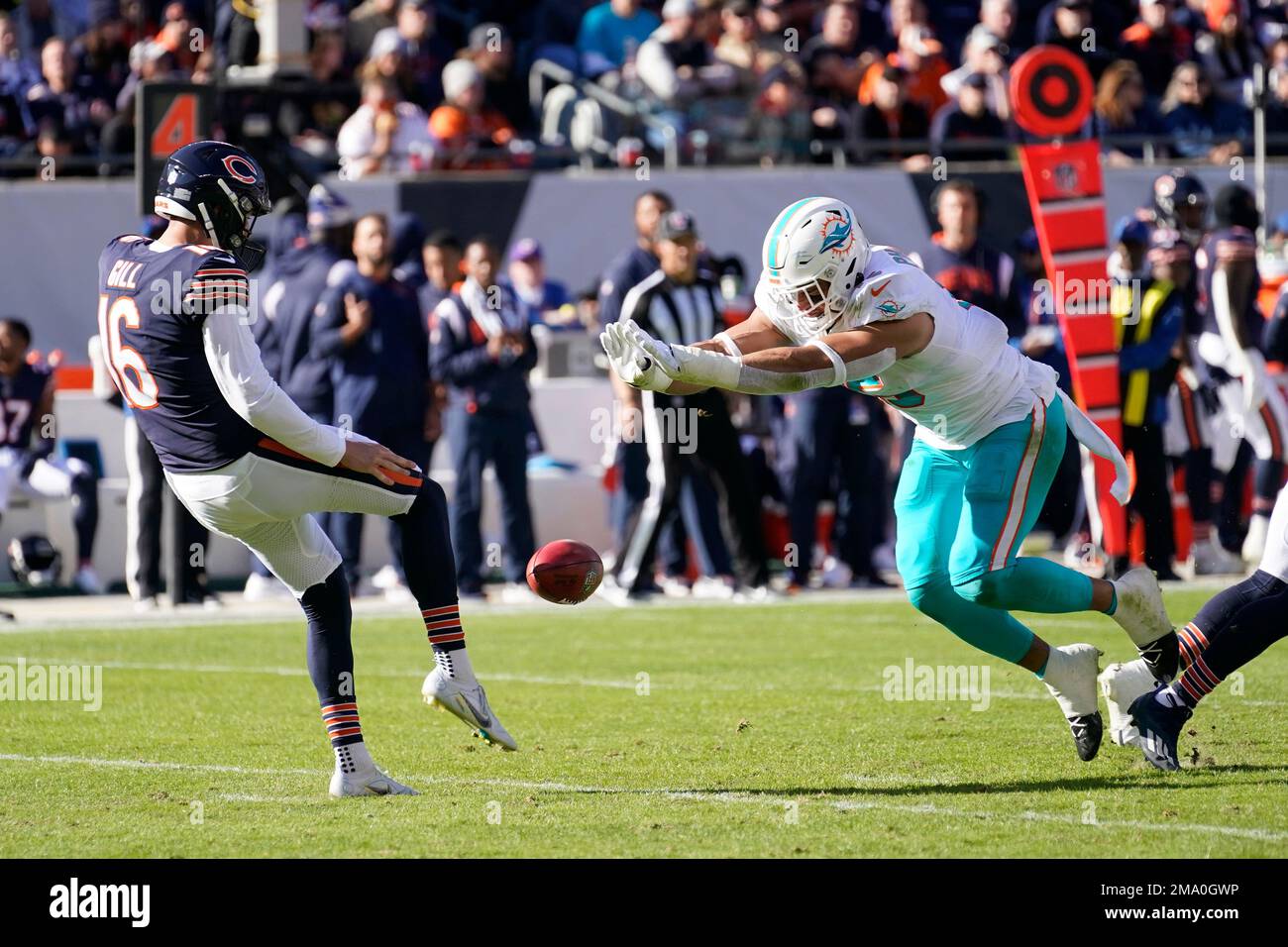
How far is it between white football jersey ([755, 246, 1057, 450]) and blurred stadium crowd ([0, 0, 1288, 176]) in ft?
30.1

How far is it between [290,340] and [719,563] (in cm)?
304

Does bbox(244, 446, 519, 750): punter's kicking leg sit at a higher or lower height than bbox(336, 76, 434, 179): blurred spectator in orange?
lower

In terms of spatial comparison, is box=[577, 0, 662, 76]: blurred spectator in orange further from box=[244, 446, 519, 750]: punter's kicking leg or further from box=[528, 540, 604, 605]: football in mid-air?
box=[244, 446, 519, 750]: punter's kicking leg

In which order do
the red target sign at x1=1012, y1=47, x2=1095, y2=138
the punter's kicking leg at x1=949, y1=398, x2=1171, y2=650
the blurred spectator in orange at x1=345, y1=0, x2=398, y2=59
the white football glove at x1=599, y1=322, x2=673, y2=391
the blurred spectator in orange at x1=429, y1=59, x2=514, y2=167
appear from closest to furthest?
1. the white football glove at x1=599, y1=322, x2=673, y2=391
2. the punter's kicking leg at x1=949, y1=398, x2=1171, y2=650
3. the red target sign at x1=1012, y1=47, x2=1095, y2=138
4. the blurred spectator in orange at x1=429, y1=59, x2=514, y2=167
5. the blurred spectator in orange at x1=345, y1=0, x2=398, y2=59

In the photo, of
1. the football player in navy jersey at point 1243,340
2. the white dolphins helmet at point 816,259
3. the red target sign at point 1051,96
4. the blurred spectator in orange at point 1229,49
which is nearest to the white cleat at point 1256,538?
the football player in navy jersey at point 1243,340

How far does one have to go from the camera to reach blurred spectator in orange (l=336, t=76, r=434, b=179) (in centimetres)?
1578

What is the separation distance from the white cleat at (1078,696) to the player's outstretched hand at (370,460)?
228cm

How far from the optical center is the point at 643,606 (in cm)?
1183

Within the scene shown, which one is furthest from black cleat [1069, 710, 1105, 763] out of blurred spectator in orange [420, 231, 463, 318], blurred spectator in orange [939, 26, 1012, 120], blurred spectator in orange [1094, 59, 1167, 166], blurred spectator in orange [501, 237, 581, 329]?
blurred spectator in orange [939, 26, 1012, 120]

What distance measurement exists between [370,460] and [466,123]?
1073cm

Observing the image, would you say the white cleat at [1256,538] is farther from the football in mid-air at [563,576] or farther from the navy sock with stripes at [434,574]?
the navy sock with stripes at [434,574]

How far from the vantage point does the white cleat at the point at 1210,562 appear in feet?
41.6

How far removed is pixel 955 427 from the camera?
21.8ft

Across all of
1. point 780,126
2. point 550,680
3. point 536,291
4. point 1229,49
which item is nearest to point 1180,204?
point 780,126
